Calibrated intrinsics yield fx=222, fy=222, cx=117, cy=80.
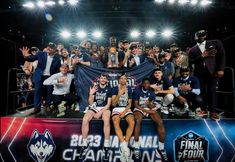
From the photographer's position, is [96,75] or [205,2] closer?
[96,75]

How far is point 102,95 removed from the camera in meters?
5.30

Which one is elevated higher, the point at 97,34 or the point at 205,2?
the point at 205,2

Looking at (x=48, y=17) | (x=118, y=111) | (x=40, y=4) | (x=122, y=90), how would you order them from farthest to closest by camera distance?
(x=48, y=17)
(x=40, y=4)
(x=122, y=90)
(x=118, y=111)

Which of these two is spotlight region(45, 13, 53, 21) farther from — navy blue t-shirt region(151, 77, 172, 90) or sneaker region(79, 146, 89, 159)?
sneaker region(79, 146, 89, 159)

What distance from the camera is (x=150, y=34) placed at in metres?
11.9

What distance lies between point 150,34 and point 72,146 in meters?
8.34

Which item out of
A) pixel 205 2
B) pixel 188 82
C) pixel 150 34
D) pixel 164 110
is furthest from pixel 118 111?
pixel 150 34

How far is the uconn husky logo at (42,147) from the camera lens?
5160mm

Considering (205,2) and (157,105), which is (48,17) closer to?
(205,2)

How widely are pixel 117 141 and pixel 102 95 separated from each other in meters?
1.12

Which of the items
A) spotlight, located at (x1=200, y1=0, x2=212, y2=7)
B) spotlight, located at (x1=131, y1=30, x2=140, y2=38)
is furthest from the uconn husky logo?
spotlight, located at (x1=131, y1=30, x2=140, y2=38)

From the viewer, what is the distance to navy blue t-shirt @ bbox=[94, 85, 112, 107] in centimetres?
529

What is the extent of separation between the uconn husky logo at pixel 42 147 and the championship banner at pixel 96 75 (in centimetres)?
113

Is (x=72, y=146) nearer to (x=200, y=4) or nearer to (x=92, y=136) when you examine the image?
(x=92, y=136)
